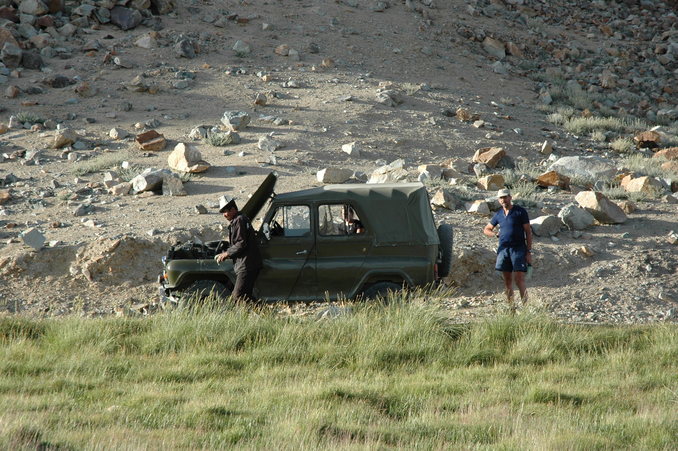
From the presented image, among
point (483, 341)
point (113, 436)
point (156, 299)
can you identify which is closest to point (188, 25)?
point (156, 299)

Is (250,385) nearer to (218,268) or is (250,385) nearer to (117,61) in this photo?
(218,268)

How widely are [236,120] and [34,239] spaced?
24.2 feet

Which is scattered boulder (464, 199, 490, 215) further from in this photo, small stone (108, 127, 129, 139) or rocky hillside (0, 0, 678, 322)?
small stone (108, 127, 129, 139)

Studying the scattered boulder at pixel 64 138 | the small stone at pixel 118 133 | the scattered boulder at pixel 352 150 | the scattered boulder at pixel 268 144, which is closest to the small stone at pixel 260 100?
the scattered boulder at pixel 268 144

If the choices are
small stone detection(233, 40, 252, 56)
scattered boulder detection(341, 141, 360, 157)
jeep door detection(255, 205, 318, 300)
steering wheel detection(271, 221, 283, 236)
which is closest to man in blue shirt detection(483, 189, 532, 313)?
jeep door detection(255, 205, 318, 300)

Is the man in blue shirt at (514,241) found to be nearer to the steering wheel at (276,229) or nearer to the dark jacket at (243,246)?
the steering wheel at (276,229)

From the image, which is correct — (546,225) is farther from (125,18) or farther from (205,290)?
(125,18)

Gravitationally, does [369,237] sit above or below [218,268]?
above

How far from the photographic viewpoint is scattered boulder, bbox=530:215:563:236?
12734 millimetres

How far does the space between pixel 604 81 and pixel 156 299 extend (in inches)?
775

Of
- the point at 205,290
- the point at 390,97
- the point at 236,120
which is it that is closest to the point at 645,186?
the point at 390,97

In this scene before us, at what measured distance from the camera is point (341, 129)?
1880cm

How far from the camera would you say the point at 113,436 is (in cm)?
573

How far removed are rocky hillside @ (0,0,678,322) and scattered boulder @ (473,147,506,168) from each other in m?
0.04
